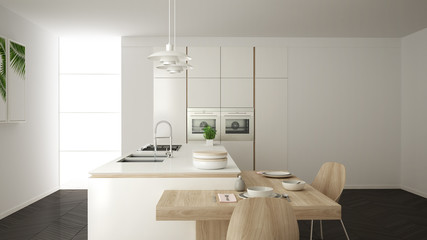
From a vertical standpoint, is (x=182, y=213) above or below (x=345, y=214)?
above

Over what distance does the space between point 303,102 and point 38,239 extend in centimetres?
456

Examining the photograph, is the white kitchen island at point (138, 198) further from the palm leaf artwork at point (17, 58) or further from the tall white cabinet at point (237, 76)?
the tall white cabinet at point (237, 76)

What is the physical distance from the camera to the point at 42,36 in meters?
5.57

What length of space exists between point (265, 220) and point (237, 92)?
443 cm

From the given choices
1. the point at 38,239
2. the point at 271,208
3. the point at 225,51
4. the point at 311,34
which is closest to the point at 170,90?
the point at 225,51

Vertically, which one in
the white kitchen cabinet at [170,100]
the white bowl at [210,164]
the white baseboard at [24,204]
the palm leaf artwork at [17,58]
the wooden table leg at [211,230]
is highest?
the palm leaf artwork at [17,58]

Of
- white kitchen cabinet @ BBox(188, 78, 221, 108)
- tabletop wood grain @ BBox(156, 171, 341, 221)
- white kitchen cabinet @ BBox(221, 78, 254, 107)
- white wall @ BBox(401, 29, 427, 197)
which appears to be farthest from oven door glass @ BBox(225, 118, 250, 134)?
tabletop wood grain @ BBox(156, 171, 341, 221)

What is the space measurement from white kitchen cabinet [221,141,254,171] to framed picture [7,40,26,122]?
3.20 metres

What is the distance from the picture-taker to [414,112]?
5930mm

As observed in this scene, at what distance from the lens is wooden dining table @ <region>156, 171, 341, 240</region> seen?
84.7 inches

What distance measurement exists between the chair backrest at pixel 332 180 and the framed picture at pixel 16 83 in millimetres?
3850

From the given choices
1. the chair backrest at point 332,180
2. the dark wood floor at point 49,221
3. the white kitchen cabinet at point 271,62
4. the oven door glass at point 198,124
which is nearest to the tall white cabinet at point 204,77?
the oven door glass at point 198,124

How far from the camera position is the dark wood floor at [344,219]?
383cm

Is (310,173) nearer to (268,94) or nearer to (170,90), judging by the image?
(268,94)
